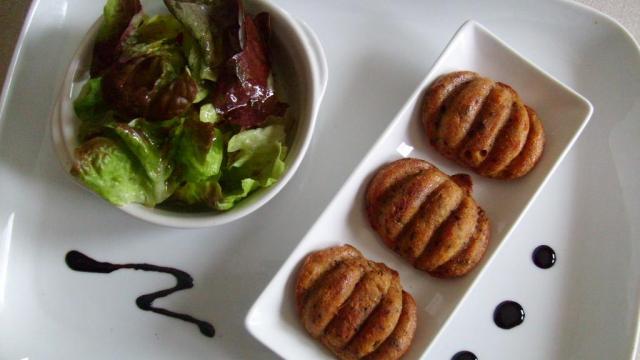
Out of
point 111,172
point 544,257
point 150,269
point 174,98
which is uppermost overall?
point 544,257

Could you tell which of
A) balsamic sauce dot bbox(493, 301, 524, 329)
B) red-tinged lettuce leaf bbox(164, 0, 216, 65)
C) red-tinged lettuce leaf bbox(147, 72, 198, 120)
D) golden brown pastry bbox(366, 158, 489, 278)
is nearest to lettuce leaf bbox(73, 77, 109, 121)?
red-tinged lettuce leaf bbox(147, 72, 198, 120)

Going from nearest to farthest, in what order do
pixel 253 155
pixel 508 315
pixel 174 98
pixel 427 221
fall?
1. pixel 174 98
2. pixel 253 155
3. pixel 427 221
4. pixel 508 315

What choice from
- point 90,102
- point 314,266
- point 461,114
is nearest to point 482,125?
point 461,114

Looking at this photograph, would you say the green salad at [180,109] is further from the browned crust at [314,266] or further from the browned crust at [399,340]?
the browned crust at [399,340]

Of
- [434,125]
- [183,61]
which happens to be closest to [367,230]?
[434,125]

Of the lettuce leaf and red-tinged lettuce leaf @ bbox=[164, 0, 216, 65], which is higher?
red-tinged lettuce leaf @ bbox=[164, 0, 216, 65]

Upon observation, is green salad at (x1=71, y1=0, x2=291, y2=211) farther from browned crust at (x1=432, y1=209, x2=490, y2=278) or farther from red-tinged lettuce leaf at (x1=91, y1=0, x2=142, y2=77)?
browned crust at (x1=432, y1=209, x2=490, y2=278)

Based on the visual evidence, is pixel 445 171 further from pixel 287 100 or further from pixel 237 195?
pixel 237 195
